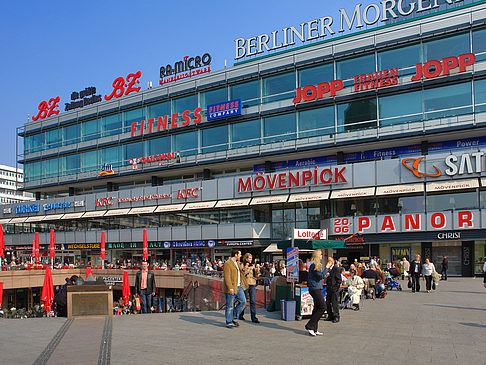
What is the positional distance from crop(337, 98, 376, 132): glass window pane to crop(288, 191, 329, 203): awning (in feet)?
15.8

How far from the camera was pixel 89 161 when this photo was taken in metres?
49.8

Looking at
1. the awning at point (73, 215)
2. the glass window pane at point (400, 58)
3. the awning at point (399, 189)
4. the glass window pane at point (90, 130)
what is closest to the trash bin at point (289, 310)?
the awning at point (399, 189)

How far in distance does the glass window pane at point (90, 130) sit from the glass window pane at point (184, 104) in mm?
10348

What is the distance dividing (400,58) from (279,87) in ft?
30.7

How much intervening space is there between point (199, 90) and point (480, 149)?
74.8ft

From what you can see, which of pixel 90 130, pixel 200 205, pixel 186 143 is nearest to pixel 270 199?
pixel 200 205

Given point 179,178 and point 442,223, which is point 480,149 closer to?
point 442,223

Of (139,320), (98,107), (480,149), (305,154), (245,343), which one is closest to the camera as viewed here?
(245,343)

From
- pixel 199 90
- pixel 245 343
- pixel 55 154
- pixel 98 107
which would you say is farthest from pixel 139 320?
pixel 55 154

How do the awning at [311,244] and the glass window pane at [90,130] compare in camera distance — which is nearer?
the awning at [311,244]

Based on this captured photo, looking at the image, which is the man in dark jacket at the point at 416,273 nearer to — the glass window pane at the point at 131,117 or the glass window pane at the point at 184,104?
the glass window pane at the point at 184,104

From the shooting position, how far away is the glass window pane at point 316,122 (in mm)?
35406

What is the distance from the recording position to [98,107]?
162ft

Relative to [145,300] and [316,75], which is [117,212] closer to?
[316,75]
